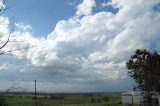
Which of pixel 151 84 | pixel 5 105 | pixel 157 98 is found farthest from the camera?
pixel 157 98

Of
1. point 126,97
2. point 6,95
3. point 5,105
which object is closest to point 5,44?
point 6,95

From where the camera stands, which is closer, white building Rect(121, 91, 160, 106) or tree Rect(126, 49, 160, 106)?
tree Rect(126, 49, 160, 106)

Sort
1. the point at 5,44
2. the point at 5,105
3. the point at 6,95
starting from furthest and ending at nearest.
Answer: the point at 5,105 < the point at 6,95 < the point at 5,44

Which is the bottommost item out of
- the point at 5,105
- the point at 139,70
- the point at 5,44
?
the point at 5,105

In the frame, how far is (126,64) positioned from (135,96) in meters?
24.9

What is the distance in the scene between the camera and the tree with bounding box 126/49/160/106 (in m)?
49.5

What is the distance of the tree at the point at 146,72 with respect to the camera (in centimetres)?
4950

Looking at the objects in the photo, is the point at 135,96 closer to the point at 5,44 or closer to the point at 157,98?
the point at 157,98

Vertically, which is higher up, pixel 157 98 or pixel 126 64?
pixel 126 64

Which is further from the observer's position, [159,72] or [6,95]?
[159,72]

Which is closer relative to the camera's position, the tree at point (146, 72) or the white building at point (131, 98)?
the tree at point (146, 72)

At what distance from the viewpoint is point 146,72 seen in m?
49.8

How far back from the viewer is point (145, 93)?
166 feet

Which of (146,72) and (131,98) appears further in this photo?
(131,98)
